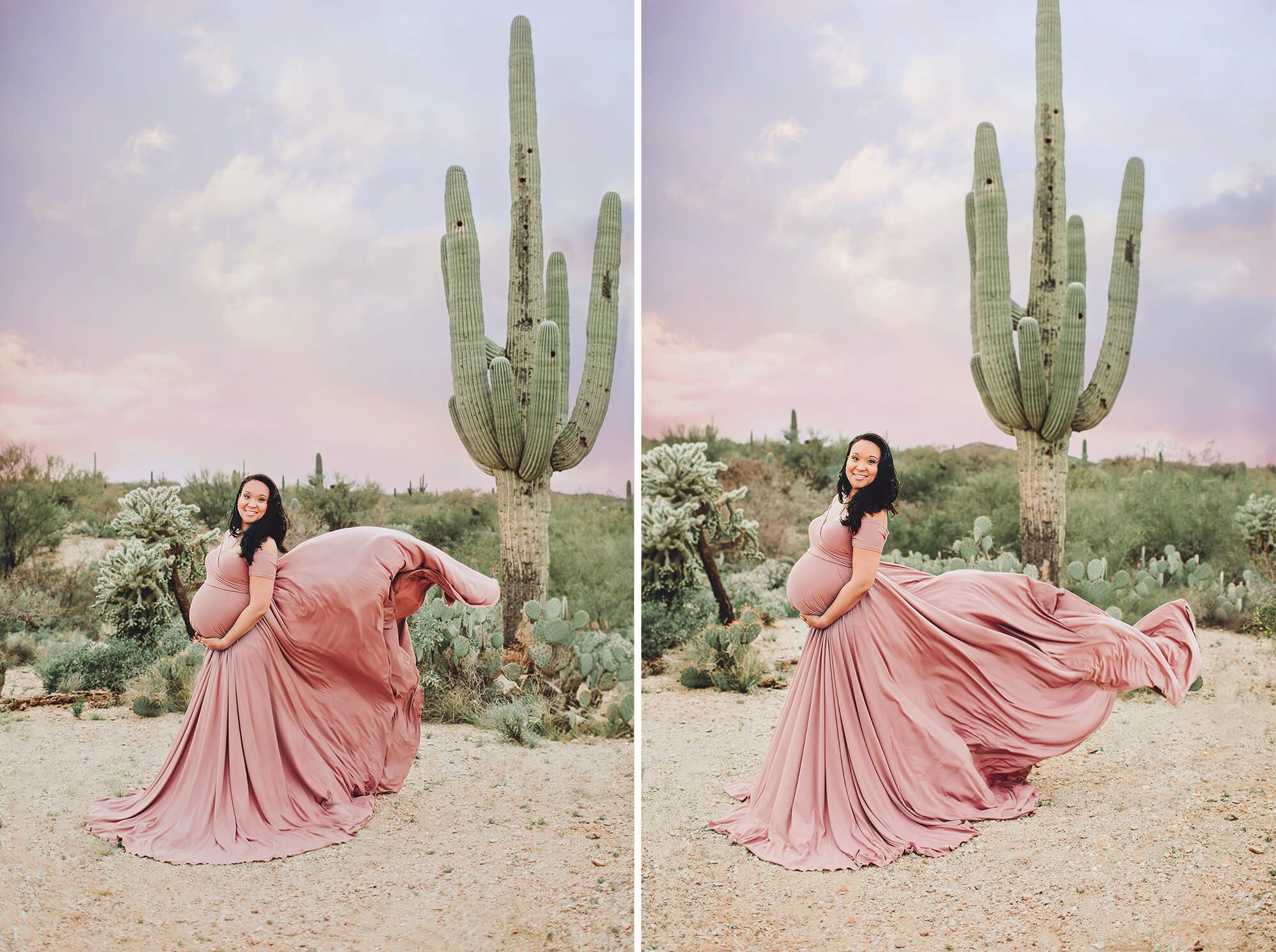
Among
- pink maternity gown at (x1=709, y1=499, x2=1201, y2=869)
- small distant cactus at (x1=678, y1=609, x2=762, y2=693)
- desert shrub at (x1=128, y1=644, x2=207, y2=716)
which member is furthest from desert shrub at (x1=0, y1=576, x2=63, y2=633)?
pink maternity gown at (x1=709, y1=499, x2=1201, y2=869)

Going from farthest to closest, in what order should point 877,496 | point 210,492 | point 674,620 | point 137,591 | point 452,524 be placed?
point 674,620 → point 452,524 → point 210,492 → point 137,591 → point 877,496

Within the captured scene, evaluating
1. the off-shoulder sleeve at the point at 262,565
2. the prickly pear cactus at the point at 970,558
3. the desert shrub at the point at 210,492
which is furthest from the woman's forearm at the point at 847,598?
the desert shrub at the point at 210,492

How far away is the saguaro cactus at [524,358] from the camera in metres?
5.31

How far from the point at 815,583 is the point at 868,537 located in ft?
1.06

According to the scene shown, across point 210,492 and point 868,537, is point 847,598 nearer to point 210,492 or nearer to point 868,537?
point 868,537

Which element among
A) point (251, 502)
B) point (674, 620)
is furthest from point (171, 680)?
point (674, 620)

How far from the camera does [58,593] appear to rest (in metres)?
4.98

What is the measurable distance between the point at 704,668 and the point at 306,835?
9.64ft

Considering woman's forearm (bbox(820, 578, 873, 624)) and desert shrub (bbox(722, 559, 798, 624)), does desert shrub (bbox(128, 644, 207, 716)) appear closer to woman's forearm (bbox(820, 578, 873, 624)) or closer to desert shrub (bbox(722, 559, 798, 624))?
woman's forearm (bbox(820, 578, 873, 624))

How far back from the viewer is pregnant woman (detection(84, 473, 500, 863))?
3953 mm

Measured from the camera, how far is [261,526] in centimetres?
413

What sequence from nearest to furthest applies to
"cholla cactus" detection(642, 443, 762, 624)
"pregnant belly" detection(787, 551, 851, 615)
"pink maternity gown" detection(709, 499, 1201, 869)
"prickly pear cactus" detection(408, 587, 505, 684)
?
"pink maternity gown" detection(709, 499, 1201, 869) < "pregnant belly" detection(787, 551, 851, 615) < "prickly pear cactus" detection(408, 587, 505, 684) < "cholla cactus" detection(642, 443, 762, 624)

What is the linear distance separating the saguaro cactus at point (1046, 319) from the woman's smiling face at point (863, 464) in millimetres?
1423

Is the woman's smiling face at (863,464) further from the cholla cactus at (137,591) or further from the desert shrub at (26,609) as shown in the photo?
the desert shrub at (26,609)
